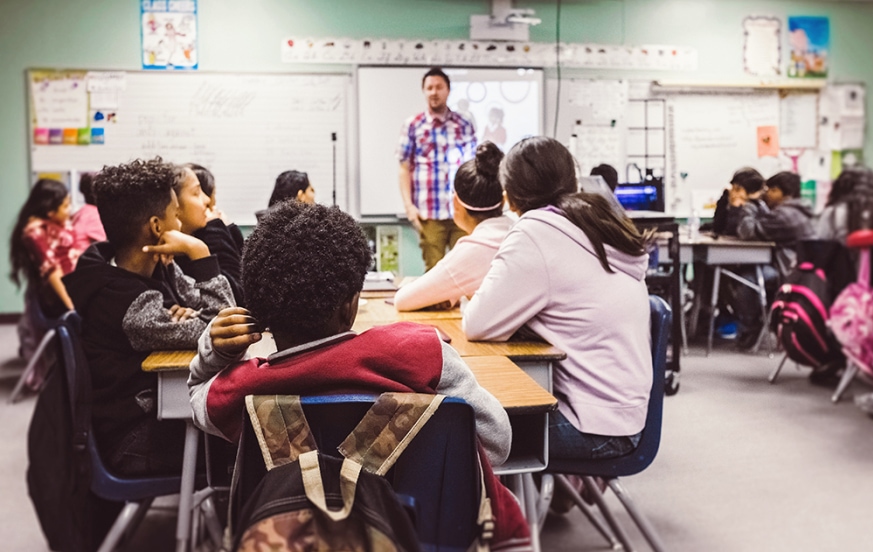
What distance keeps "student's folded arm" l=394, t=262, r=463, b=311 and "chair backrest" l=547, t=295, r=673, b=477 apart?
2.18 feet

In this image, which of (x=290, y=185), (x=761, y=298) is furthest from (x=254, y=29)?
(x=761, y=298)

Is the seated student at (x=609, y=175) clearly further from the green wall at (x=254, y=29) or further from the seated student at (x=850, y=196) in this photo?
the seated student at (x=850, y=196)

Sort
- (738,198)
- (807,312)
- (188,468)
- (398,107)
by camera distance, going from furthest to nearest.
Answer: (398,107)
(738,198)
(807,312)
(188,468)

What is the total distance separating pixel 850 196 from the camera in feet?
2.48

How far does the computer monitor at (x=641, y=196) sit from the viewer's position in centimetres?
423

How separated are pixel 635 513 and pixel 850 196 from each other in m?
1.36

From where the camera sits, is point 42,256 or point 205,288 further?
point 42,256

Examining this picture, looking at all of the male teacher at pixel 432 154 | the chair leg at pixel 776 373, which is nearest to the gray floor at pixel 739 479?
the chair leg at pixel 776 373

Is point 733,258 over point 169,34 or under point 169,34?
under

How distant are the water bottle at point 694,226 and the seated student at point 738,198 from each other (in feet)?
0.51

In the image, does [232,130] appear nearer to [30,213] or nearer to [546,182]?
[30,213]

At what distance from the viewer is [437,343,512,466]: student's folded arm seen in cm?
107

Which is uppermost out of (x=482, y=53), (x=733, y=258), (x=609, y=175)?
(x=482, y=53)

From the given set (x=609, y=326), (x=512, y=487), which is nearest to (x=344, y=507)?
(x=512, y=487)
